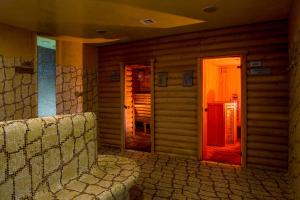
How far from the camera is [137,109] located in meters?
7.91

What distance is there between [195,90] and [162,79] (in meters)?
0.79

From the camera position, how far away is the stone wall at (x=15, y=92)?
14.5 ft

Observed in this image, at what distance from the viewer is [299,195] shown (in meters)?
2.80

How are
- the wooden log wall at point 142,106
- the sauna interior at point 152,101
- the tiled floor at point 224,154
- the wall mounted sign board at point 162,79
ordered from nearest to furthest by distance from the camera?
the sauna interior at point 152,101 → the tiled floor at point 224,154 → the wall mounted sign board at point 162,79 → the wooden log wall at point 142,106

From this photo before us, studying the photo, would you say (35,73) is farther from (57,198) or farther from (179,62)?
(57,198)

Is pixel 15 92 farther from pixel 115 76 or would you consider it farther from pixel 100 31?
pixel 115 76

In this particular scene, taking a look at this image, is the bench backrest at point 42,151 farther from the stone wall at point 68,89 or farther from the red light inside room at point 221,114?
the stone wall at point 68,89

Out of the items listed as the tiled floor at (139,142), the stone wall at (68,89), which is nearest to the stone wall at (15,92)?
the stone wall at (68,89)

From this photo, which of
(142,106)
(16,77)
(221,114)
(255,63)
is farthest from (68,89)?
(255,63)

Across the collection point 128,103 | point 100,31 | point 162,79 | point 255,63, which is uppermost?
point 100,31

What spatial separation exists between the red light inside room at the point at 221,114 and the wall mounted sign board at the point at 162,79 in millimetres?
833

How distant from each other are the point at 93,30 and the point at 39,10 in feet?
4.16

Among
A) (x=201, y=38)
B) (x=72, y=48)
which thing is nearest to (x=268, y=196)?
(x=201, y=38)

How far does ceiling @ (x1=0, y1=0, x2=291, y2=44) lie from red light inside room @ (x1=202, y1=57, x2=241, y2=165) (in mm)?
1080
